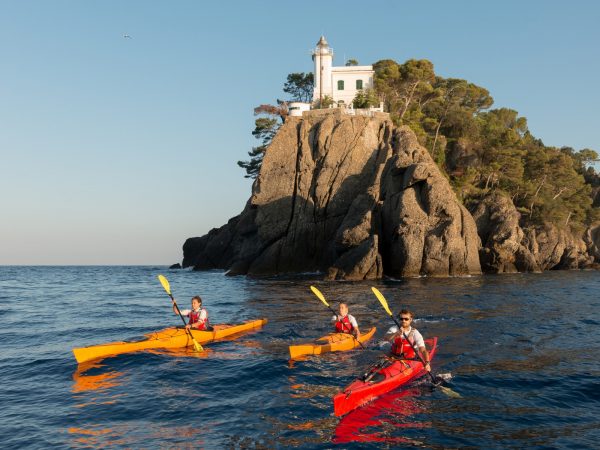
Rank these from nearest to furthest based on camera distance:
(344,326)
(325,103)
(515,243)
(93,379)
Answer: (93,379), (344,326), (515,243), (325,103)

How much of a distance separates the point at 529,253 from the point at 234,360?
4328 centimetres

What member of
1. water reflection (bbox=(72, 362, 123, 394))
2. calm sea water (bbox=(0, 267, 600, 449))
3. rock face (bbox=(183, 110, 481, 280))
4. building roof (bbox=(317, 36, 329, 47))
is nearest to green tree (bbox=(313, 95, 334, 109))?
rock face (bbox=(183, 110, 481, 280))

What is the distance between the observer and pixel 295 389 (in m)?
11.1

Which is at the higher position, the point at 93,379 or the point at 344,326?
the point at 344,326

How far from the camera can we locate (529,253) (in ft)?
159

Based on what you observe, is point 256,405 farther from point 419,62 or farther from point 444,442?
point 419,62

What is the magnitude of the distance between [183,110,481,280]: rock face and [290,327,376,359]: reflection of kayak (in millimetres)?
21896

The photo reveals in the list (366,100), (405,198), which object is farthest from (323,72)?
(405,198)

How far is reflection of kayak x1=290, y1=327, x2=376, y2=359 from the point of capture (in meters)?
13.8

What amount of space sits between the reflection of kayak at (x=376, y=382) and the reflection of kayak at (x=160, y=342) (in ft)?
23.4

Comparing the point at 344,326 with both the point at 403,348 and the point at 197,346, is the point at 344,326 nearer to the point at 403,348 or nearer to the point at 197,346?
the point at 403,348

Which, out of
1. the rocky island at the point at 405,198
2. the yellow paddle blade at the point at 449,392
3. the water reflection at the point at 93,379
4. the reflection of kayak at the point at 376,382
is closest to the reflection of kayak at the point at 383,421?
the reflection of kayak at the point at 376,382

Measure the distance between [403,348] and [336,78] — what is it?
51.7 m

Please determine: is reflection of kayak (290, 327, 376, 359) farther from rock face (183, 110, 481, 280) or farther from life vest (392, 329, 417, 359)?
rock face (183, 110, 481, 280)
